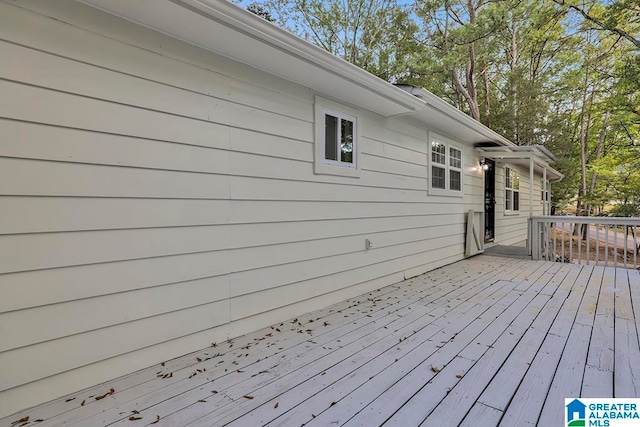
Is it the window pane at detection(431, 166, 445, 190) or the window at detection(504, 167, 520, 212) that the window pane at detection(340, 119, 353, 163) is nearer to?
the window pane at detection(431, 166, 445, 190)

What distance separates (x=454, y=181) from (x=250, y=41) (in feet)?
16.6

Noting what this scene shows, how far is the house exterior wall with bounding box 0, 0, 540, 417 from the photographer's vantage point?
177 centimetres

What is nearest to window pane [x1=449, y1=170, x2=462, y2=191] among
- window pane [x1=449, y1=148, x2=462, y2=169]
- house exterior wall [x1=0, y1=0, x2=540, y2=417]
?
window pane [x1=449, y1=148, x2=462, y2=169]

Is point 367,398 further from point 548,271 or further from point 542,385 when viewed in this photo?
point 548,271

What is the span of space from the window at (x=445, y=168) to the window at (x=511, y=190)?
3.52m

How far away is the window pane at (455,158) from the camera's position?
6116 millimetres

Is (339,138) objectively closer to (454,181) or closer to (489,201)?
(454,181)

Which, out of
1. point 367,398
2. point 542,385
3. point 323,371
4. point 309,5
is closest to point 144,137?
point 323,371

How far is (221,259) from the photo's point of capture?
2635mm

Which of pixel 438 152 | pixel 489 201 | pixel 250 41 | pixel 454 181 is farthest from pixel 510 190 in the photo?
pixel 250 41

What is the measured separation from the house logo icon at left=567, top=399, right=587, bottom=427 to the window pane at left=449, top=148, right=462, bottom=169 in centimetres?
490

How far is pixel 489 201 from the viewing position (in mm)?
7910

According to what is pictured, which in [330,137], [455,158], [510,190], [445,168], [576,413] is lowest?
[576,413]

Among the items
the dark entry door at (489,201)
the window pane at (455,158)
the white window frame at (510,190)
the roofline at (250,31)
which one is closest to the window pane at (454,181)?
the window pane at (455,158)
